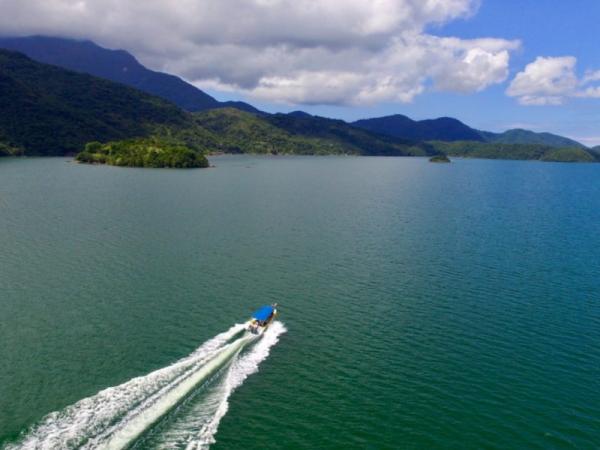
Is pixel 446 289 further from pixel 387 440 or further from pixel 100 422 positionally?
pixel 100 422

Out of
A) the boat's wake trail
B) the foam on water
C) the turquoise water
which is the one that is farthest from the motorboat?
the boat's wake trail

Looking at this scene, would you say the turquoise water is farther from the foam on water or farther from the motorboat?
the motorboat

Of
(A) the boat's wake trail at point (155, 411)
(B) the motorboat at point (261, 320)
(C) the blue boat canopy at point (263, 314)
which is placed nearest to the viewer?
(A) the boat's wake trail at point (155, 411)

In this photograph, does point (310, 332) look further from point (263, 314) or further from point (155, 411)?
point (155, 411)

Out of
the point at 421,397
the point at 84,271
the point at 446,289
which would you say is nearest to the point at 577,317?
the point at 446,289

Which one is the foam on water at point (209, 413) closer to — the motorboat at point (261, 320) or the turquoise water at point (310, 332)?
the turquoise water at point (310, 332)

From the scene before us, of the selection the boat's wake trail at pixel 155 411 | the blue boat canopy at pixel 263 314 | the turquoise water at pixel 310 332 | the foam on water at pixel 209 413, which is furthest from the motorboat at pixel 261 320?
the boat's wake trail at pixel 155 411
